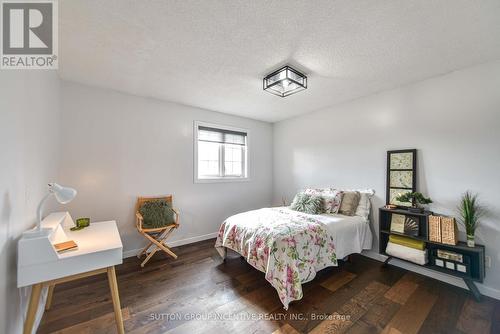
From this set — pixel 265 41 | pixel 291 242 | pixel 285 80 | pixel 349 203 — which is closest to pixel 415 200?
pixel 349 203

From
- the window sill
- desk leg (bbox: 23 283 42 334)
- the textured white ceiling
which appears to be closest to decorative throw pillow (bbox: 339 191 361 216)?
the textured white ceiling

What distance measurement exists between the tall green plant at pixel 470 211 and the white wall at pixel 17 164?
12.3 ft

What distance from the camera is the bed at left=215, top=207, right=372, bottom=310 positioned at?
6.23ft

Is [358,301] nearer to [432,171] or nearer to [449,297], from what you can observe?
[449,297]

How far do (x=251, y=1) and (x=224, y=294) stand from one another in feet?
8.50

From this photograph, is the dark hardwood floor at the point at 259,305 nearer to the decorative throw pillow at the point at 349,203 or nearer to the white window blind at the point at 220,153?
the decorative throw pillow at the point at 349,203

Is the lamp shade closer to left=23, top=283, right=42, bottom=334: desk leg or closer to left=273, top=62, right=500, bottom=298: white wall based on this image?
left=23, top=283, right=42, bottom=334: desk leg

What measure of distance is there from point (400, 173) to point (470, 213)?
775 mm

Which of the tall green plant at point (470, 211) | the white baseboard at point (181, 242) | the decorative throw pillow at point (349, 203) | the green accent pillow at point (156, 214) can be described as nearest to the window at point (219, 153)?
the green accent pillow at point (156, 214)

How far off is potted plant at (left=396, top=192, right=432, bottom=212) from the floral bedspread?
1.06 meters

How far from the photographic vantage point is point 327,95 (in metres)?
3.03

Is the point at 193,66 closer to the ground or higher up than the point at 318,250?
higher up

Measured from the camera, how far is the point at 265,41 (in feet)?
5.74

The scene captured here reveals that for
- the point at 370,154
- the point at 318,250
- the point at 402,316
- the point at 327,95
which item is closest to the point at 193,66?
the point at 327,95
